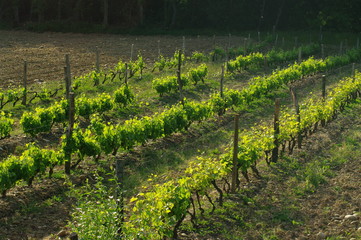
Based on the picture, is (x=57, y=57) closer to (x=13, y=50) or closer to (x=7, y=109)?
(x=13, y=50)

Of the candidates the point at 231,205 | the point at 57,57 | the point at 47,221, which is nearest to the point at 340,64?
the point at 57,57

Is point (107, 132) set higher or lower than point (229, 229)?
higher

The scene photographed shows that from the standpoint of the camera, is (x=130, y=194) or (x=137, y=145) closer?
(x=130, y=194)

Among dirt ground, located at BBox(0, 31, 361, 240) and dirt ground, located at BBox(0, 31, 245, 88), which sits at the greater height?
dirt ground, located at BBox(0, 31, 245, 88)

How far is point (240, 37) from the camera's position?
140 feet

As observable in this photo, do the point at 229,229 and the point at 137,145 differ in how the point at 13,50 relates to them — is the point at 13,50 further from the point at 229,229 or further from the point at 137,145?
the point at 229,229

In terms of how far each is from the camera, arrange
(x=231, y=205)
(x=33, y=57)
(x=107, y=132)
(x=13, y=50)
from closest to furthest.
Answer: (x=231, y=205) → (x=107, y=132) → (x=33, y=57) → (x=13, y=50)

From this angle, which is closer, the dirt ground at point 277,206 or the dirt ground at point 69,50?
the dirt ground at point 277,206

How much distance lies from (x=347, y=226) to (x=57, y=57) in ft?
72.8

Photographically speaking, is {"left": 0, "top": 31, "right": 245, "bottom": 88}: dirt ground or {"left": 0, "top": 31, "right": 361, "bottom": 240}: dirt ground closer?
{"left": 0, "top": 31, "right": 361, "bottom": 240}: dirt ground

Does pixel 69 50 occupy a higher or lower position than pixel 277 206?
higher

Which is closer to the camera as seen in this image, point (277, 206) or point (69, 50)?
point (277, 206)

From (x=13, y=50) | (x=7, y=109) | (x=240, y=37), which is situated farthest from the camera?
(x=240, y=37)

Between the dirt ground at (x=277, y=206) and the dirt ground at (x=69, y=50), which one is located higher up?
the dirt ground at (x=69, y=50)
